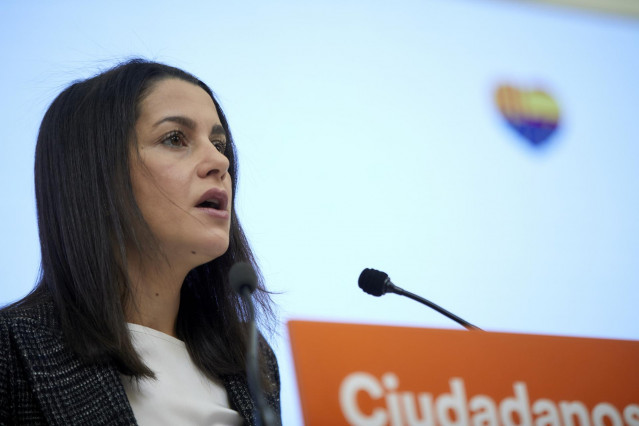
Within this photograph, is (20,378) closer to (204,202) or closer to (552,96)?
(204,202)

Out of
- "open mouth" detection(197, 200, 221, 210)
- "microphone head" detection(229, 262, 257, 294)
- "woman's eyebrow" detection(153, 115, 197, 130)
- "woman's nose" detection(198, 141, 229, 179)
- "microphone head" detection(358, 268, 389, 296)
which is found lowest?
"microphone head" detection(358, 268, 389, 296)

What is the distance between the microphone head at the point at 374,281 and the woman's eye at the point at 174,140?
47cm

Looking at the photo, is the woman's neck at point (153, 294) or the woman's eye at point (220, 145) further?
the woman's eye at point (220, 145)

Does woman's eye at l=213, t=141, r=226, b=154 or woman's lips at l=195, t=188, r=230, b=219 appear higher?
woman's eye at l=213, t=141, r=226, b=154

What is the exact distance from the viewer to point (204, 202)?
1.54 meters

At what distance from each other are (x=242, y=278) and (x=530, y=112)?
67.9 inches

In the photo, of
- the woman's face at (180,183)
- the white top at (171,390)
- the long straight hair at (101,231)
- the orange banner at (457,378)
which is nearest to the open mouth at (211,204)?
the woman's face at (180,183)

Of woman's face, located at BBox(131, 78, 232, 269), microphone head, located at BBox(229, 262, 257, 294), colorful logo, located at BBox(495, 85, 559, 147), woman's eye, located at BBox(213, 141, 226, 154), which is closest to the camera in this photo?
microphone head, located at BBox(229, 262, 257, 294)

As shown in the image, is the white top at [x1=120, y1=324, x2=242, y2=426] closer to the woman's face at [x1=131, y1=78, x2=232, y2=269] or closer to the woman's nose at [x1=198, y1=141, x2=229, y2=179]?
the woman's face at [x1=131, y1=78, x2=232, y2=269]

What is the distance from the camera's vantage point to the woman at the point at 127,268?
1299mm

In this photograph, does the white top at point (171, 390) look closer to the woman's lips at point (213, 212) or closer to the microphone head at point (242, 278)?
the woman's lips at point (213, 212)

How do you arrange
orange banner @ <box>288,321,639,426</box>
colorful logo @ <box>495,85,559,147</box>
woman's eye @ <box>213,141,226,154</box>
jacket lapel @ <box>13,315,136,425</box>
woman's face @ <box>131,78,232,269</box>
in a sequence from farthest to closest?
1. colorful logo @ <box>495,85,559,147</box>
2. woman's eye @ <box>213,141,226,154</box>
3. woman's face @ <box>131,78,232,269</box>
4. jacket lapel @ <box>13,315,136,425</box>
5. orange banner @ <box>288,321,639,426</box>

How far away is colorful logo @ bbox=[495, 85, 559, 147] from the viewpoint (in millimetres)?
2578

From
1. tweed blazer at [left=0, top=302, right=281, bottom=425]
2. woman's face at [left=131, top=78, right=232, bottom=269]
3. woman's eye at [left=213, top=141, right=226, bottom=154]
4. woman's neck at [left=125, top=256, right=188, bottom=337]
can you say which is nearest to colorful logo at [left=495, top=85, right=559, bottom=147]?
woman's eye at [left=213, top=141, right=226, bottom=154]
